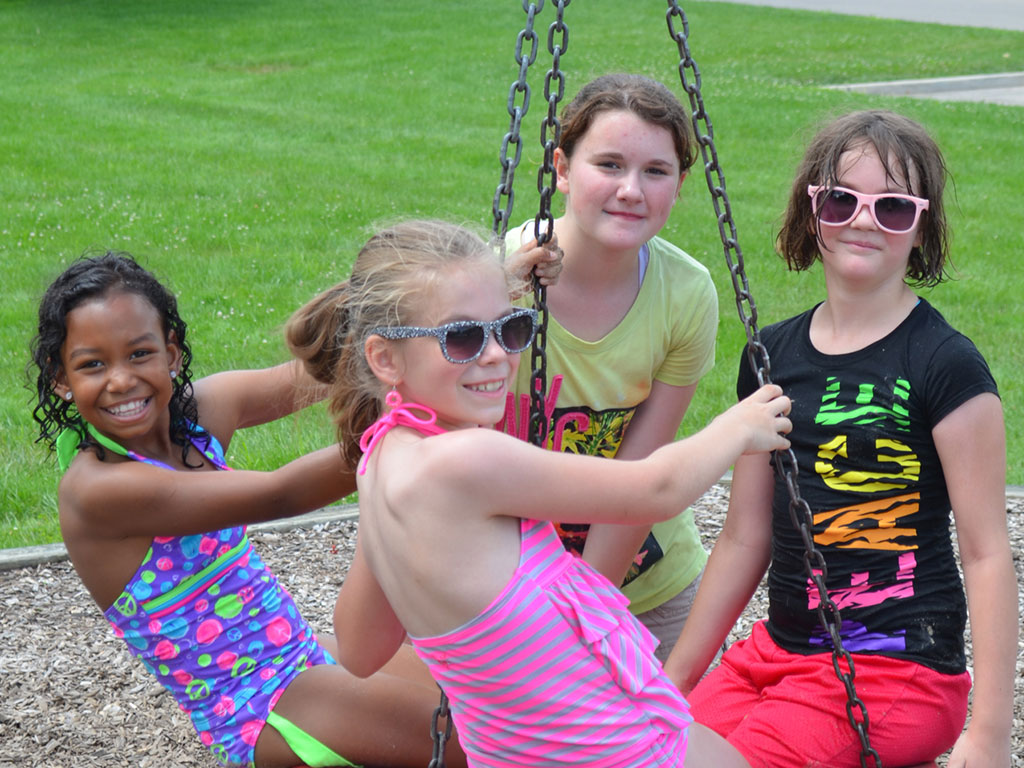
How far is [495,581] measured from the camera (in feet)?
6.56

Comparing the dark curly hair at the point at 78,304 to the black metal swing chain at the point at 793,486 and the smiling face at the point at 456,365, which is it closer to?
the smiling face at the point at 456,365

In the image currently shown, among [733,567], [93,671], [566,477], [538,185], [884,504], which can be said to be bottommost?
[93,671]

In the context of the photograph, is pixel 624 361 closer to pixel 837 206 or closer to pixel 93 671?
pixel 837 206


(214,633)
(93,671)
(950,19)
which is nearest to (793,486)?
(214,633)

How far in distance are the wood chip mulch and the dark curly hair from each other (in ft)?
3.33

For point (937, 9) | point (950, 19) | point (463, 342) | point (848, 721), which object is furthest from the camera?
point (937, 9)

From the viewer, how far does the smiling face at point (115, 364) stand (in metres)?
2.70

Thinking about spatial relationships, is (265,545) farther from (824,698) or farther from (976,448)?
(976,448)

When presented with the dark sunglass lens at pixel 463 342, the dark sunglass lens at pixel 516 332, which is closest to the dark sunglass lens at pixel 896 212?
the dark sunglass lens at pixel 516 332

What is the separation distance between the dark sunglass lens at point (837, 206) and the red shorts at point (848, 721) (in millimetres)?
932

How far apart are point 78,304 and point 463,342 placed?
1.12 m

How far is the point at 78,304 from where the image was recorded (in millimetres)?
2717

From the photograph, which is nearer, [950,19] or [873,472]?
[873,472]

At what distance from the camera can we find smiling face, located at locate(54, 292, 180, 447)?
2.70 meters
